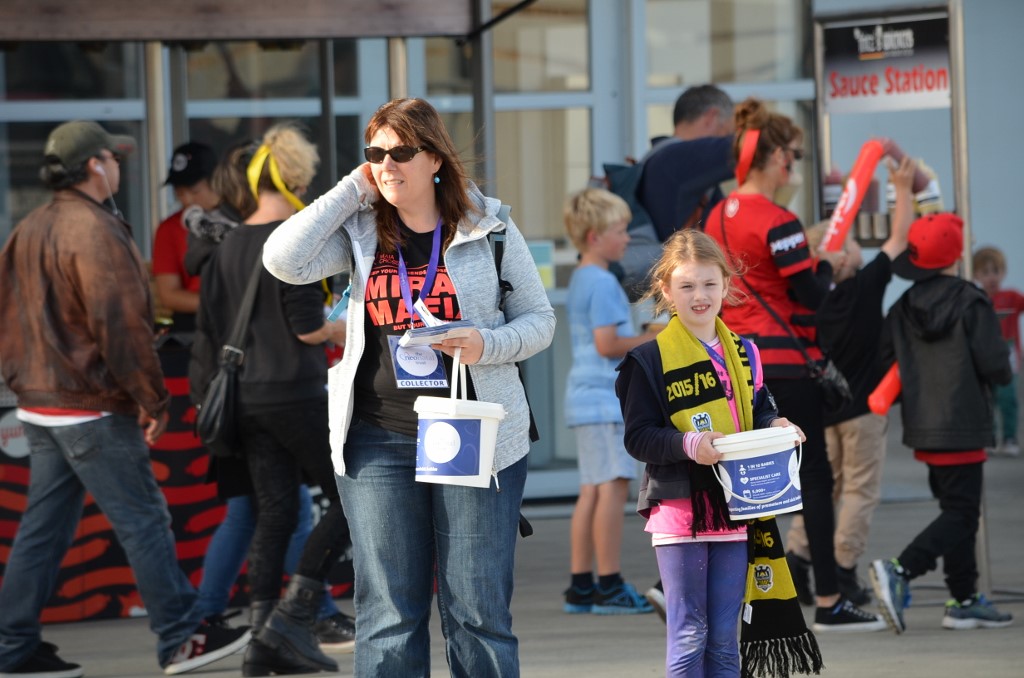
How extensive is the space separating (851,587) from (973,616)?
2.06 feet

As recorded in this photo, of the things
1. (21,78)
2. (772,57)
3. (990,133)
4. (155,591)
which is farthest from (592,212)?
(990,133)

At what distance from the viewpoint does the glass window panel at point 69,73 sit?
37.7 feet

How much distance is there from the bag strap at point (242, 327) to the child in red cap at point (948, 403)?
256cm

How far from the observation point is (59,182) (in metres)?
5.80

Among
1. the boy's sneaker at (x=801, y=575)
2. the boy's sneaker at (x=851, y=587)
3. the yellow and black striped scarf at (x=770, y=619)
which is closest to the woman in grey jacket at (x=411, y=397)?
the yellow and black striped scarf at (x=770, y=619)

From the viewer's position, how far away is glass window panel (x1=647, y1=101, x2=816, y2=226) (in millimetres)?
10656

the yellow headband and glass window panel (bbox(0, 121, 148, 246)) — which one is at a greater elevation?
glass window panel (bbox(0, 121, 148, 246))

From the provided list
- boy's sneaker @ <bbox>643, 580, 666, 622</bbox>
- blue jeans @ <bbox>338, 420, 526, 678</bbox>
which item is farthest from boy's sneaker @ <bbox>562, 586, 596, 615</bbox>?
blue jeans @ <bbox>338, 420, 526, 678</bbox>

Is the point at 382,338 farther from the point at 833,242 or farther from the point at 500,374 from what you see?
the point at 833,242

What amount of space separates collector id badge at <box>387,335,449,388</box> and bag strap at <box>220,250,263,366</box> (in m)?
1.85

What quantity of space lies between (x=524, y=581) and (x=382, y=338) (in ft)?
12.9

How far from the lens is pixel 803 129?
10734 millimetres

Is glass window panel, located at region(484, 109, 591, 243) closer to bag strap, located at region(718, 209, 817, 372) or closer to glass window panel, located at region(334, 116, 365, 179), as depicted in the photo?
glass window panel, located at region(334, 116, 365, 179)

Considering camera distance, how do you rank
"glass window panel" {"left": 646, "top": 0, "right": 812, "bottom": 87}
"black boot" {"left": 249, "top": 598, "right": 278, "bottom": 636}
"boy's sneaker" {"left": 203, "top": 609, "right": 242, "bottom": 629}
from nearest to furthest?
1. "black boot" {"left": 249, "top": 598, "right": 278, "bottom": 636}
2. "boy's sneaker" {"left": 203, "top": 609, "right": 242, "bottom": 629}
3. "glass window panel" {"left": 646, "top": 0, "right": 812, "bottom": 87}
